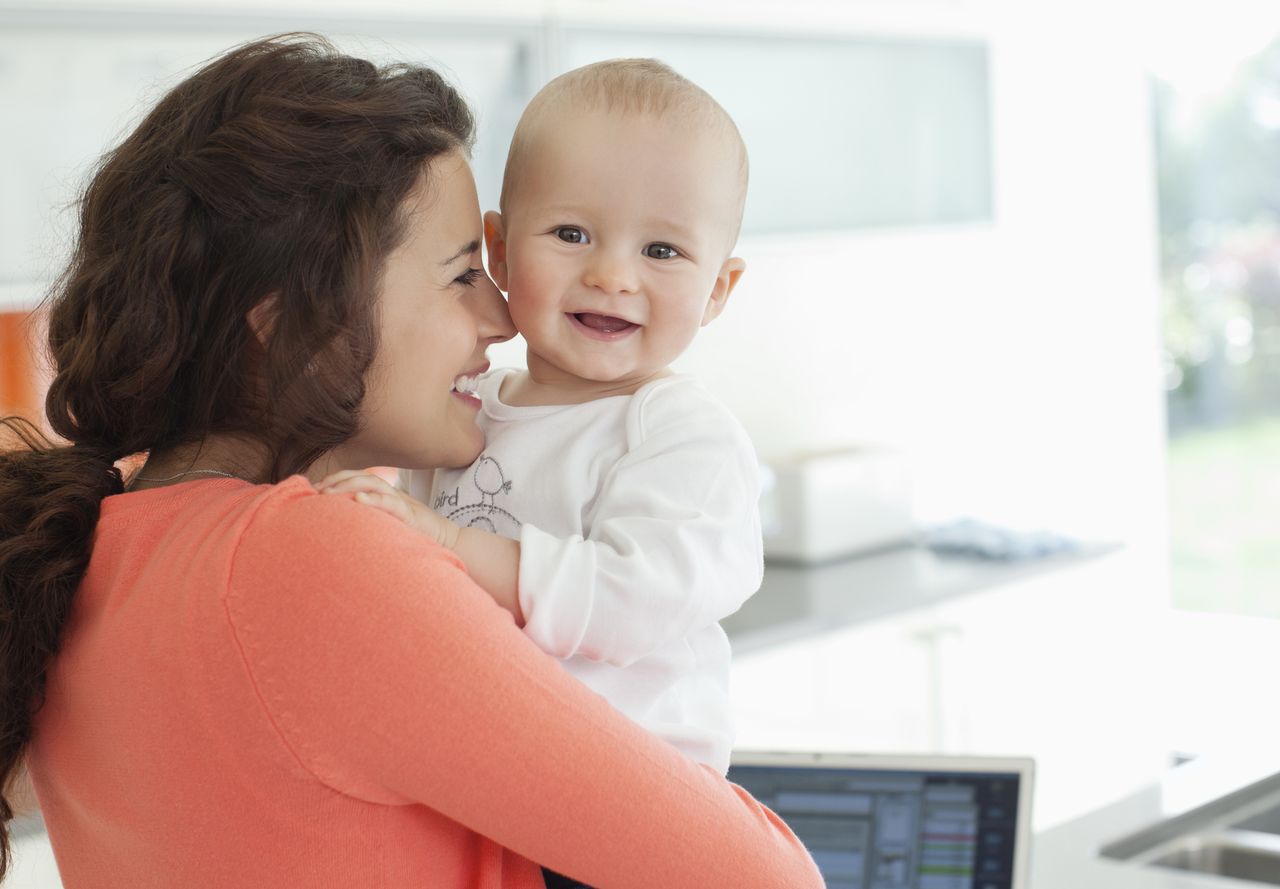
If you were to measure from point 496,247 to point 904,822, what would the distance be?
0.69 m

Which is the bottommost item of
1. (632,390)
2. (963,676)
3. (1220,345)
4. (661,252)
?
(963,676)

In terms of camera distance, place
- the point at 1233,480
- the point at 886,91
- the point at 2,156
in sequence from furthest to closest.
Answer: the point at 1233,480 < the point at 886,91 < the point at 2,156

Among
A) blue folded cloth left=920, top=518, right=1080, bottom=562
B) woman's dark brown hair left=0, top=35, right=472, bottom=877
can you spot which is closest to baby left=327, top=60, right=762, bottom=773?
woman's dark brown hair left=0, top=35, right=472, bottom=877

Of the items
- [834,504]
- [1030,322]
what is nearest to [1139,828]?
[834,504]

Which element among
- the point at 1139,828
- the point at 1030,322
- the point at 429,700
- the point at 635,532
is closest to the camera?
the point at 429,700

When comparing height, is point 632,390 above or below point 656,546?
above

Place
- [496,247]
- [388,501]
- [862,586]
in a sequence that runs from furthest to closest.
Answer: [862,586] < [496,247] < [388,501]

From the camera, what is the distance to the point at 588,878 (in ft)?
2.82

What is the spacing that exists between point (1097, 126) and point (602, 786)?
4381mm

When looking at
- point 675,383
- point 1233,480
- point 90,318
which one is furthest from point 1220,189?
point 90,318

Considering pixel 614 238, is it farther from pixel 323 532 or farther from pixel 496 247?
pixel 323 532

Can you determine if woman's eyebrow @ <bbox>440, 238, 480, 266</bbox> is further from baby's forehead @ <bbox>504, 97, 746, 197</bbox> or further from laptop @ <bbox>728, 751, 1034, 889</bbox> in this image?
laptop @ <bbox>728, 751, 1034, 889</bbox>

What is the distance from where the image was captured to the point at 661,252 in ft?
3.79

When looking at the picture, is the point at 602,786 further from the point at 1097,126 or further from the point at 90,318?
the point at 1097,126
